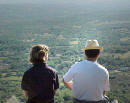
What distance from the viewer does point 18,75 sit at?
152 feet

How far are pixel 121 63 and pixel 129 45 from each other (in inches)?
722

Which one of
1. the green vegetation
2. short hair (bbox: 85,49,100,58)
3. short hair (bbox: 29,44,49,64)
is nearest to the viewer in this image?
short hair (bbox: 29,44,49,64)

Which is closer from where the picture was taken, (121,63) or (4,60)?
(121,63)

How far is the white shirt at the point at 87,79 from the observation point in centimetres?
451

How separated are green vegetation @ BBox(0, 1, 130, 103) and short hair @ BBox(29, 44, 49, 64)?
18112 mm

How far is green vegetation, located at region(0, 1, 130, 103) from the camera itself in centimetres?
3791

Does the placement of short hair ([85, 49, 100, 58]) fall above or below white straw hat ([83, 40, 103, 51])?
below

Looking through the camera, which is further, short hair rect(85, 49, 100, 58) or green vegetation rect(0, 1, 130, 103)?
green vegetation rect(0, 1, 130, 103)

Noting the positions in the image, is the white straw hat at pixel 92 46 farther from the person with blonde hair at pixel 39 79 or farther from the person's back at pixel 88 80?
the person with blonde hair at pixel 39 79

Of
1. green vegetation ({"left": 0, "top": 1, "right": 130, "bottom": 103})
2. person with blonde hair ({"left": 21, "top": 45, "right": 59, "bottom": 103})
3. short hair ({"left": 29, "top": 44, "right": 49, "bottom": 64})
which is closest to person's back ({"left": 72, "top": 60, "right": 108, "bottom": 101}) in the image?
person with blonde hair ({"left": 21, "top": 45, "right": 59, "bottom": 103})

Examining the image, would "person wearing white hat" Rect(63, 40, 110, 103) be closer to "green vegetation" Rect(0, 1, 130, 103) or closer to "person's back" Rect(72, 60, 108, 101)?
"person's back" Rect(72, 60, 108, 101)

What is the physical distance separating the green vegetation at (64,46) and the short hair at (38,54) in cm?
1811

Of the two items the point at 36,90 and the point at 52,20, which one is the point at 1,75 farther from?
the point at 52,20

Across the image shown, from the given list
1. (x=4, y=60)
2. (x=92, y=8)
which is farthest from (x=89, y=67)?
(x=92, y=8)
